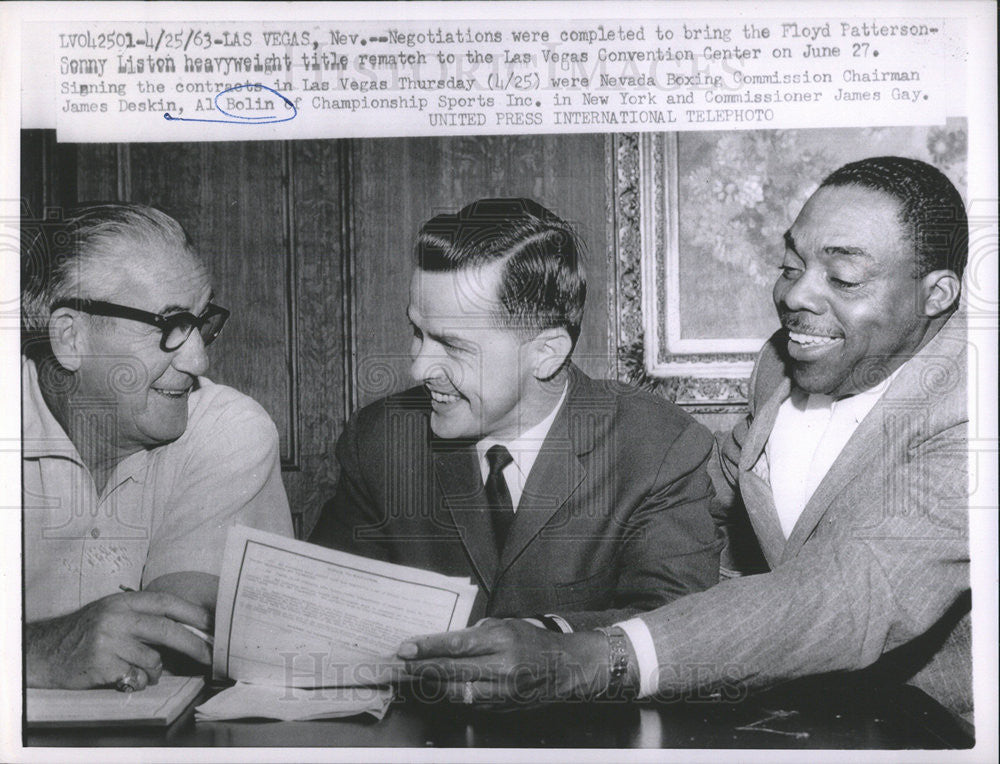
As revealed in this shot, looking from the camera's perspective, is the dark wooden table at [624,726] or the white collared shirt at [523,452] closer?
the dark wooden table at [624,726]

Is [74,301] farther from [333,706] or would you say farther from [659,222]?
[659,222]

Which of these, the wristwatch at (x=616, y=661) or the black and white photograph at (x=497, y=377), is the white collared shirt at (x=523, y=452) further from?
the wristwatch at (x=616, y=661)

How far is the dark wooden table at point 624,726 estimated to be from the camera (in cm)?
152

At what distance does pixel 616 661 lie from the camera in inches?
61.4

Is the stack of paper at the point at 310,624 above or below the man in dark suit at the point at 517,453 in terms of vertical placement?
below

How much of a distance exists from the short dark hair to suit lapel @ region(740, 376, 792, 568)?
3.47 ft

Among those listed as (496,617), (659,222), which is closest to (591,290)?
(659,222)

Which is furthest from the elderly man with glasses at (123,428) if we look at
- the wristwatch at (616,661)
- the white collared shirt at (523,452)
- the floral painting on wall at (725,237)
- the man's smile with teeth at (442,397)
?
the floral painting on wall at (725,237)

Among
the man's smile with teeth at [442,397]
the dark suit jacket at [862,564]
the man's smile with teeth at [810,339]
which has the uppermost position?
the man's smile with teeth at [810,339]

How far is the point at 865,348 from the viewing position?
165cm

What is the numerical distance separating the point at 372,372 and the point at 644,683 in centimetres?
71

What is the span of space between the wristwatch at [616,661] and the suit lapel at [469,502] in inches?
8.9

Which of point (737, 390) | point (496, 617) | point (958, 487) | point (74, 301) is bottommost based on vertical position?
point (496, 617)

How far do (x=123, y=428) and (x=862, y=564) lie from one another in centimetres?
132
